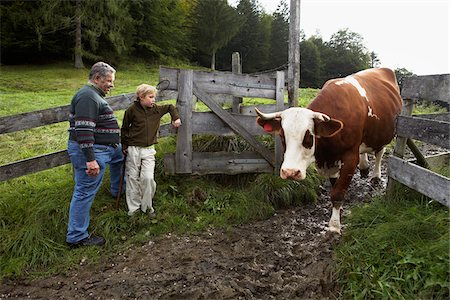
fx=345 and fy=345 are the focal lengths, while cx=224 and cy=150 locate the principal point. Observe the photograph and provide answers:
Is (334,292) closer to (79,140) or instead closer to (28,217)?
(79,140)

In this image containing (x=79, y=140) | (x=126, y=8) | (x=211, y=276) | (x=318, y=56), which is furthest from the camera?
(x=318, y=56)

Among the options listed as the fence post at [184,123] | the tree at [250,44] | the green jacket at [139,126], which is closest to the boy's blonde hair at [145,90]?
the green jacket at [139,126]

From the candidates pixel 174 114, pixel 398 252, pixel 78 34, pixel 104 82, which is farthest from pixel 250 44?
pixel 398 252

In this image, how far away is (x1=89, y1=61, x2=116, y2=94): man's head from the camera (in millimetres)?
3971

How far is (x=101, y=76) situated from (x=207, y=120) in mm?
1674

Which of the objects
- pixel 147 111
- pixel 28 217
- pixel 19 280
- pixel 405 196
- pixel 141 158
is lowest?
pixel 19 280

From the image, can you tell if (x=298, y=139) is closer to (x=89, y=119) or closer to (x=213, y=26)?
(x=89, y=119)

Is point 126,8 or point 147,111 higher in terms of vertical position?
point 126,8

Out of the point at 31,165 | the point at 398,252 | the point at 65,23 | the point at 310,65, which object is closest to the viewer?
the point at 398,252

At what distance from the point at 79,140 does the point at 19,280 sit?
1541 millimetres

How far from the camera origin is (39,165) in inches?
168

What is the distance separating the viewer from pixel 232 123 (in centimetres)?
520

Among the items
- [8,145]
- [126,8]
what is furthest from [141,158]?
[126,8]

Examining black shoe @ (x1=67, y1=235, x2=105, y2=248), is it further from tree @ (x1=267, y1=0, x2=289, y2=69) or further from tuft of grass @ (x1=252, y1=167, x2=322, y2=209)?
tree @ (x1=267, y1=0, x2=289, y2=69)
